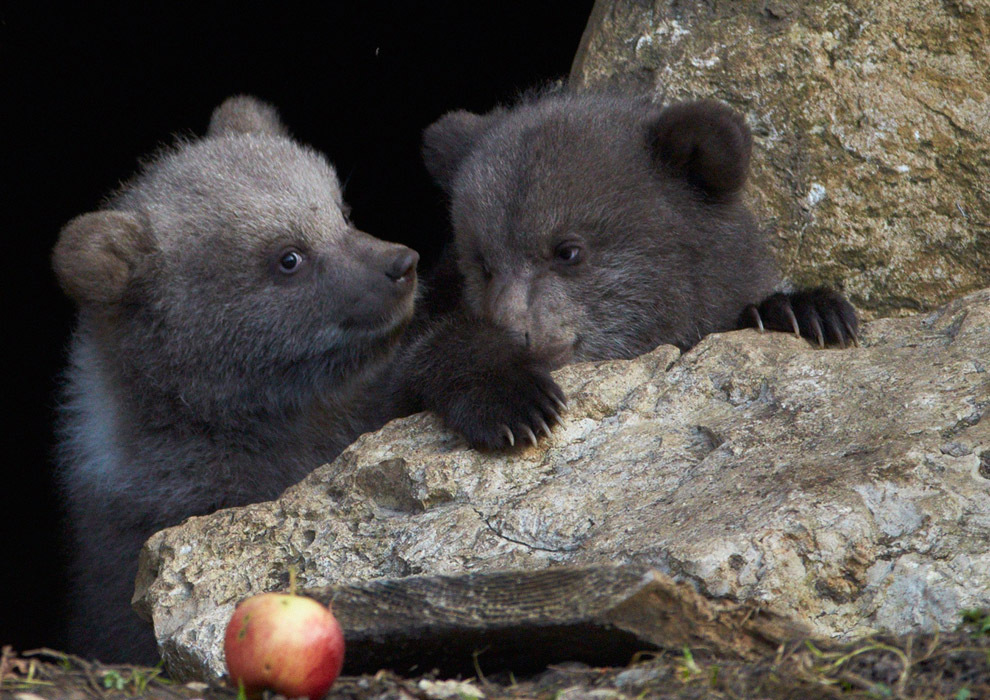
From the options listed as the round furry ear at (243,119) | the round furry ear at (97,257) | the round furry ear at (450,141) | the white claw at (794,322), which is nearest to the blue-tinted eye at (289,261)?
the round furry ear at (97,257)

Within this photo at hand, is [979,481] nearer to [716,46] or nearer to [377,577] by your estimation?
[377,577]

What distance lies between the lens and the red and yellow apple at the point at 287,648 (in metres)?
2.73

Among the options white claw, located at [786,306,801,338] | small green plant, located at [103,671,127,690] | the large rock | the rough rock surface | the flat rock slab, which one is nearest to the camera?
the flat rock slab

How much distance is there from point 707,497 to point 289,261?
261cm

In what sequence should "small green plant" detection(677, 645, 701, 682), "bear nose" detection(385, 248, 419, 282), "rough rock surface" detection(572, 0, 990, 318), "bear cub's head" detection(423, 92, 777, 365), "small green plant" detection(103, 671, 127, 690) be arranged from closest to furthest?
"small green plant" detection(677, 645, 701, 682) < "small green plant" detection(103, 671, 127, 690) < "bear cub's head" detection(423, 92, 777, 365) < "bear nose" detection(385, 248, 419, 282) < "rough rock surface" detection(572, 0, 990, 318)

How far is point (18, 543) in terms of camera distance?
8711mm

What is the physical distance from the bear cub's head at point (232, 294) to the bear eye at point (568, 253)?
2.28 ft

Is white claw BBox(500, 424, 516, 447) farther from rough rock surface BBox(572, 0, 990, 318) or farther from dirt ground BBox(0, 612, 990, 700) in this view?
rough rock surface BBox(572, 0, 990, 318)

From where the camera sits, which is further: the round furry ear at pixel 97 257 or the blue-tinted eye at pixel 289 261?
the blue-tinted eye at pixel 289 261

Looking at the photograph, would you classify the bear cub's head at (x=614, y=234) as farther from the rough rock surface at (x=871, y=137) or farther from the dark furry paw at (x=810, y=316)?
the rough rock surface at (x=871, y=137)

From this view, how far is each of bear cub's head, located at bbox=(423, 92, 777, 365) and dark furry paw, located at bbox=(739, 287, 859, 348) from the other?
0.17 metres

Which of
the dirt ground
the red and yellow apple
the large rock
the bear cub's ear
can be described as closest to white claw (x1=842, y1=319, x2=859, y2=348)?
the large rock

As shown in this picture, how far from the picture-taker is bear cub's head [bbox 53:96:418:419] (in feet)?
17.6

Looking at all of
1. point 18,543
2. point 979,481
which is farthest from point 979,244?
point 18,543
